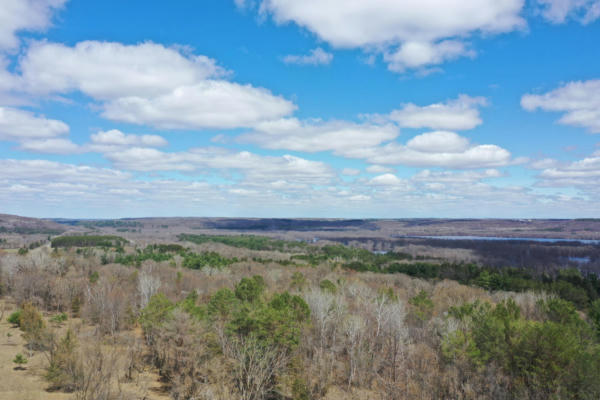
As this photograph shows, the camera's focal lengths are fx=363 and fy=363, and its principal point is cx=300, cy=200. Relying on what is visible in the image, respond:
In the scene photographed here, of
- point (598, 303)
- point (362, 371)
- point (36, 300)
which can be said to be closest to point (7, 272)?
point (36, 300)

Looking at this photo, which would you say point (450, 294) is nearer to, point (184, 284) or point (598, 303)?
point (598, 303)

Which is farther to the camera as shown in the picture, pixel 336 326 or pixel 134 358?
pixel 336 326

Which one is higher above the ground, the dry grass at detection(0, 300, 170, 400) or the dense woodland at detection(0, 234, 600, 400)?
the dense woodland at detection(0, 234, 600, 400)

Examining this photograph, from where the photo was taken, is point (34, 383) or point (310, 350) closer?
point (34, 383)

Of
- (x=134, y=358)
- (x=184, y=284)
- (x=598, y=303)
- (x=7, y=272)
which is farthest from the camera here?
(x=184, y=284)

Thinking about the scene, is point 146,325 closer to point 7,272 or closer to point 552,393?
point 552,393

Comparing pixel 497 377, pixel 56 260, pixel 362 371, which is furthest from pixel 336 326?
pixel 56 260

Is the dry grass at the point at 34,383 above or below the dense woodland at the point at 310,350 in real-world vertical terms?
below

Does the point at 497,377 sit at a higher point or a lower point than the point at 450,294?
higher

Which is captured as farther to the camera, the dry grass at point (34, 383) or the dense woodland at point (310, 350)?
the dry grass at point (34, 383)

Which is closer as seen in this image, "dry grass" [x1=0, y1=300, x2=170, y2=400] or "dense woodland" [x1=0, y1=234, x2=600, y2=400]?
"dense woodland" [x1=0, y1=234, x2=600, y2=400]

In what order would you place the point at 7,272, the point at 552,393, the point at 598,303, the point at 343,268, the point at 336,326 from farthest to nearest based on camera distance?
the point at 343,268 → the point at 7,272 → the point at 598,303 → the point at 336,326 → the point at 552,393
